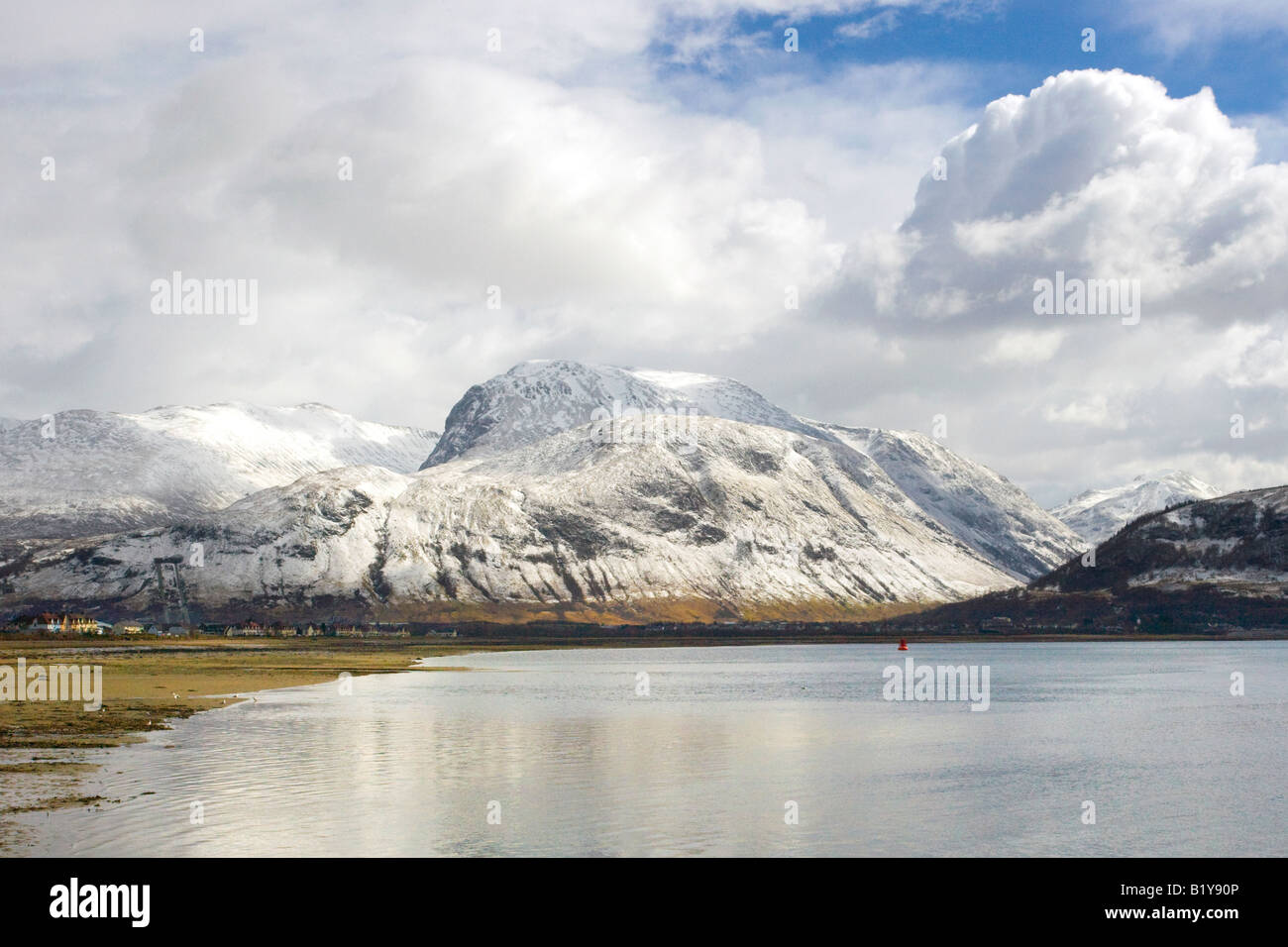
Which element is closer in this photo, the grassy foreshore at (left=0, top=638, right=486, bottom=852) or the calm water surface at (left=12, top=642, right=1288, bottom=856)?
the calm water surface at (left=12, top=642, right=1288, bottom=856)

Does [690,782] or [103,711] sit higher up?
[103,711]

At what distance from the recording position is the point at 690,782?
6844 cm

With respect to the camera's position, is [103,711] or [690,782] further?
[103,711]

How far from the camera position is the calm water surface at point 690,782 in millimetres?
51062

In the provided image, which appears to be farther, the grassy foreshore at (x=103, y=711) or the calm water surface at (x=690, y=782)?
the grassy foreshore at (x=103, y=711)

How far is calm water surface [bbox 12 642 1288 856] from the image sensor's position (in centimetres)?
5106

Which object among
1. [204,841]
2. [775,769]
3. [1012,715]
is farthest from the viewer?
[1012,715]

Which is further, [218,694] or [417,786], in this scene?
[218,694]
